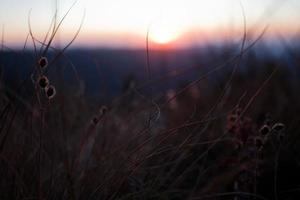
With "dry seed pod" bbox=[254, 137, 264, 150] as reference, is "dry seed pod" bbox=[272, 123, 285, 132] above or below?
above

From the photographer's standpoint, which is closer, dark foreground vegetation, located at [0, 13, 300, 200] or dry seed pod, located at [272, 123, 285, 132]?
dry seed pod, located at [272, 123, 285, 132]

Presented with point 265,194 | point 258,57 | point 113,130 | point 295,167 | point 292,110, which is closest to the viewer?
point 265,194

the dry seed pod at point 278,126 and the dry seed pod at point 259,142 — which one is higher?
the dry seed pod at point 278,126

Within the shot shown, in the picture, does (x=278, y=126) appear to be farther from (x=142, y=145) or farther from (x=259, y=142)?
(x=142, y=145)

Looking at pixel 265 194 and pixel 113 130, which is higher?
pixel 113 130

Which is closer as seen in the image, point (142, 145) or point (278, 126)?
point (278, 126)

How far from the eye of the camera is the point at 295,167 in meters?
A: 2.41

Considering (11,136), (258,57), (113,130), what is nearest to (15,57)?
(11,136)

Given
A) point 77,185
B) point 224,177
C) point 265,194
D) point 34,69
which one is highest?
point 34,69

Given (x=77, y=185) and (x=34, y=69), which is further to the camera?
(x=77, y=185)

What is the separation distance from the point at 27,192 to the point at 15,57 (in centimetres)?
59

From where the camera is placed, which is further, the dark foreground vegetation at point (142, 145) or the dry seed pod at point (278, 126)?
the dark foreground vegetation at point (142, 145)

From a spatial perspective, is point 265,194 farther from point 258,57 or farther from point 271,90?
point 258,57

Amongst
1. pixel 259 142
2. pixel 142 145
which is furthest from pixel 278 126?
pixel 142 145
